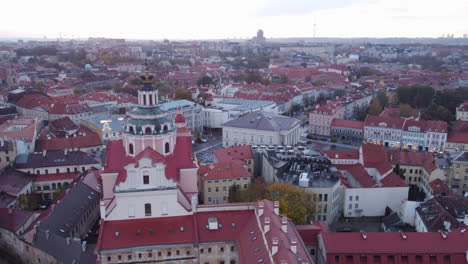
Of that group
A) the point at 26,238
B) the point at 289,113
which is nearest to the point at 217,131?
the point at 289,113

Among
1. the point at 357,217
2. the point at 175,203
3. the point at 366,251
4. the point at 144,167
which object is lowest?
the point at 357,217

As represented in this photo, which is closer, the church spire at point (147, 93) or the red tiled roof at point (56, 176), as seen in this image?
the church spire at point (147, 93)

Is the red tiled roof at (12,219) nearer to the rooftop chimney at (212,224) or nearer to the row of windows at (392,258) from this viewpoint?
the rooftop chimney at (212,224)

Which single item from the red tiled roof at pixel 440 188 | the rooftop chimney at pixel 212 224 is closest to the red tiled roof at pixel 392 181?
the red tiled roof at pixel 440 188

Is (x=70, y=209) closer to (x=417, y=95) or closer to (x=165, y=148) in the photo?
(x=165, y=148)

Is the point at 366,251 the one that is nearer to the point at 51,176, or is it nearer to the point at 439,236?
the point at 439,236

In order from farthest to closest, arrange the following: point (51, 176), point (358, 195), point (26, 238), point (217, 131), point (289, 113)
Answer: point (289, 113) → point (217, 131) → point (51, 176) → point (358, 195) → point (26, 238)

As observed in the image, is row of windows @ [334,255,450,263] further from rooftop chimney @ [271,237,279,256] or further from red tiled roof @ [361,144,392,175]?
red tiled roof @ [361,144,392,175]
